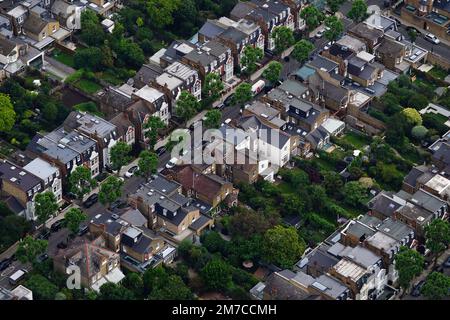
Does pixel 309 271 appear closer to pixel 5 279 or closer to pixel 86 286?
pixel 86 286

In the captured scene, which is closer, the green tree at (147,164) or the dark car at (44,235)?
the dark car at (44,235)

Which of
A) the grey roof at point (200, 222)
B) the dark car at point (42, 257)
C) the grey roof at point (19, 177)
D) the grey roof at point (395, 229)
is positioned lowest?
the dark car at point (42, 257)

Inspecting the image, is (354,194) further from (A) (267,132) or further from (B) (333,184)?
(A) (267,132)

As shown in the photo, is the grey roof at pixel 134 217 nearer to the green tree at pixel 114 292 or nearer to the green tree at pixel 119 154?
the green tree at pixel 119 154

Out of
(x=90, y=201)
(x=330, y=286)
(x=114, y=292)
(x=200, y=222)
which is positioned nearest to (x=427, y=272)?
(x=330, y=286)

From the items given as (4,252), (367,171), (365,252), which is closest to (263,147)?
(367,171)

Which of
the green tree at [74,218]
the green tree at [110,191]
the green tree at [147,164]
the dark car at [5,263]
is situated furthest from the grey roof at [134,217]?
the dark car at [5,263]
